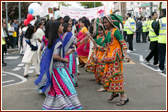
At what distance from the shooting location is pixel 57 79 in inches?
200

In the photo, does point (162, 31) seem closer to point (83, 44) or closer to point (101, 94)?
point (83, 44)

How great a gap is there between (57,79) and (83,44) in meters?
5.11

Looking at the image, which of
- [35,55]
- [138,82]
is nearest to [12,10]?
[35,55]

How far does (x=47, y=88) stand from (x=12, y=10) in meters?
34.4

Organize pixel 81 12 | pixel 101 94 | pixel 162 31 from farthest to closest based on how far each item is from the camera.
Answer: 1. pixel 81 12
2. pixel 162 31
3. pixel 101 94

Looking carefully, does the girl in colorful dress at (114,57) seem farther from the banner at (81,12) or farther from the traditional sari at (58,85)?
the banner at (81,12)

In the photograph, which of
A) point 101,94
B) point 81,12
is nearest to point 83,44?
point 101,94

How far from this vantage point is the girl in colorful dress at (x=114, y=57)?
5.55 metres

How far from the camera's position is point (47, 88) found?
5102 mm

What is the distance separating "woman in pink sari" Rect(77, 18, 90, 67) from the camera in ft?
28.7

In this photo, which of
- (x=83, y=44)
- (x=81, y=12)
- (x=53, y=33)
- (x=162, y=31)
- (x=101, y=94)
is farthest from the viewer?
(x=81, y=12)

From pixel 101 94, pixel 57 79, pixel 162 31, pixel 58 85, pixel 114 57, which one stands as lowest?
pixel 101 94

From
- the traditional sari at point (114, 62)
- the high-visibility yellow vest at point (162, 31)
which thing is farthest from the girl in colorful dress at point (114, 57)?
the high-visibility yellow vest at point (162, 31)

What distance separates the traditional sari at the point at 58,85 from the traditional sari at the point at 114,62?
0.90 metres
